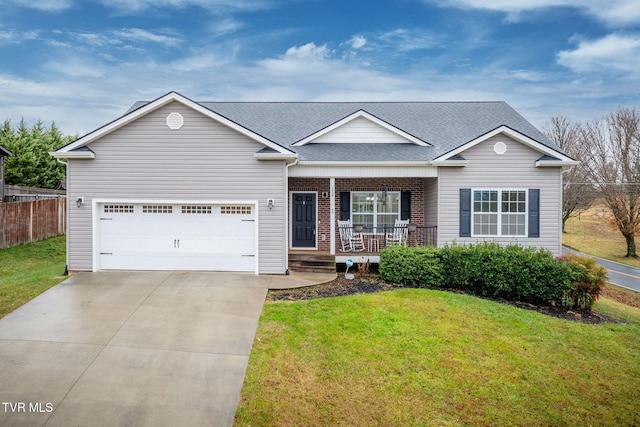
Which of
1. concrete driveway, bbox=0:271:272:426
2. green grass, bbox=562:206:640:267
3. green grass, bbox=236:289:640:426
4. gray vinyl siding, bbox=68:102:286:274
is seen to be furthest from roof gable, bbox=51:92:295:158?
green grass, bbox=562:206:640:267

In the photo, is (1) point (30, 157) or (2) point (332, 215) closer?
(2) point (332, 215)

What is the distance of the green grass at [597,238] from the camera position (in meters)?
24.5

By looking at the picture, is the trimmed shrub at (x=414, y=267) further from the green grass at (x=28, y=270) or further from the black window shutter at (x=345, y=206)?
the green grass at (x=28, y=270)

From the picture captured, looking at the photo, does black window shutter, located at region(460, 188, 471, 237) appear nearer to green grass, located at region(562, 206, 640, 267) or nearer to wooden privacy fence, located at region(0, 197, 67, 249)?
green grass, located at region(562, 206, 640, 267)

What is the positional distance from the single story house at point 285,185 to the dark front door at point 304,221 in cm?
4

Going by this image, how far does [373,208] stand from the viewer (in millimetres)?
13336

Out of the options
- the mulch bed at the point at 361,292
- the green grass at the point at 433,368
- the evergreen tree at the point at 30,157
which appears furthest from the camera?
the evergreen tree at the point at 30,157

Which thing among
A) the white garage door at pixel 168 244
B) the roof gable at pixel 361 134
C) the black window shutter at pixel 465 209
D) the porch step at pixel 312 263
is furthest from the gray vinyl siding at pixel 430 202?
the white garage door at pixel 168 244

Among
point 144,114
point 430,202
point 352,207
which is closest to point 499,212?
point 430,202

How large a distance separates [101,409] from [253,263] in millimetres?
6192

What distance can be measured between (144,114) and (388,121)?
9264 millimetres

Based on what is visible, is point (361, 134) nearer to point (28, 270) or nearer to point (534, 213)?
point (534, 213)

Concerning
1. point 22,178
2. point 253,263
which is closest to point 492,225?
point 253,263

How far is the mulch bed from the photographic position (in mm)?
8461
